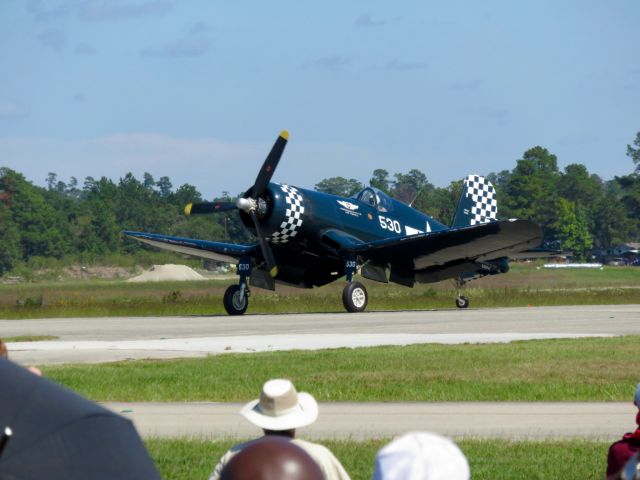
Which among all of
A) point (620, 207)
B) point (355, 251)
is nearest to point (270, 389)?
point (355, 251)

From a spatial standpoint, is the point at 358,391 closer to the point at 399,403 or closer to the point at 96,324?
the point at 399,403

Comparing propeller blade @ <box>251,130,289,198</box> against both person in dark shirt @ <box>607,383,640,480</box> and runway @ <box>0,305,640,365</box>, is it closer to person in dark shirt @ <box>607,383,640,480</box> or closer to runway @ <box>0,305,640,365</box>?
runway @ <box>0,305,640,365</box>

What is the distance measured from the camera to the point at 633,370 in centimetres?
1511

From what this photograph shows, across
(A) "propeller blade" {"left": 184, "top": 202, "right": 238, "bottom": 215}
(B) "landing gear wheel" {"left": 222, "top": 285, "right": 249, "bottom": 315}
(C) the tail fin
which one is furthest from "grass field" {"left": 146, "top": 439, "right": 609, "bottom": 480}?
(C) the tail fin

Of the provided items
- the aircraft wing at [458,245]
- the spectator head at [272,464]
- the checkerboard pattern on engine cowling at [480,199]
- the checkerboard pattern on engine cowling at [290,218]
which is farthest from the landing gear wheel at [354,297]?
the spectator head at [272,464]

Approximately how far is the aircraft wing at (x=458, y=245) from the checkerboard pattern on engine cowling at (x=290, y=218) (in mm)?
1839

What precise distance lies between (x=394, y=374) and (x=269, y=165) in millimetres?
15554

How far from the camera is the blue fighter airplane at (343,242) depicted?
99.9ft

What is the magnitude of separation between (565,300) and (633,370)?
79.4 feet

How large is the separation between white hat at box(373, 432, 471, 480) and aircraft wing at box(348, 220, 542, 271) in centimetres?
2683

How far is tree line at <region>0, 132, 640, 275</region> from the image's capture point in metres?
119

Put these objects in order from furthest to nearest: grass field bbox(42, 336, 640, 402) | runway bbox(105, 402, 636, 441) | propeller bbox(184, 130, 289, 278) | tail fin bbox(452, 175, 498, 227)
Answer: tail fin bbox(452, 175, 498, 227), propeller bbox(184, 130, 289, 278), grass field bbox(42, 336, 640, 402), runway bbox(105, 402, 636, 441)

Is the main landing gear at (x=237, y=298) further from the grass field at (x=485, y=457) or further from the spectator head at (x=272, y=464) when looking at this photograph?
the spectator head at (x=272, y=464)

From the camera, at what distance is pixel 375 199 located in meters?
34.1
